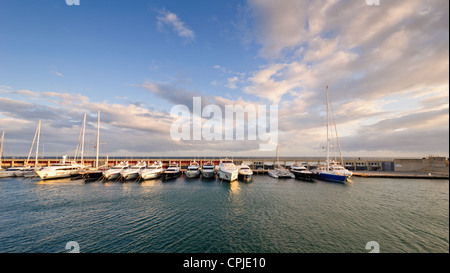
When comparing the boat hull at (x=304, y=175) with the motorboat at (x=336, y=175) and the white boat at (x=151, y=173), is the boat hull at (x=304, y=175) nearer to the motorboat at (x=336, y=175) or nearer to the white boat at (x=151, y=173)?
the motorboat at (x=336, y=175)

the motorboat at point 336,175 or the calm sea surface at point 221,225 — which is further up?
the motorboat at point 336,175

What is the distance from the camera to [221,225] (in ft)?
56.2

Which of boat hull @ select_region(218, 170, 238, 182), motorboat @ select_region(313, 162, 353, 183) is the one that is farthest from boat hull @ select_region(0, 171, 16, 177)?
motorboat @ select_region(313, 162, 353, 183)

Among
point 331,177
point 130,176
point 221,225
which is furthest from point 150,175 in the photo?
point 331,177

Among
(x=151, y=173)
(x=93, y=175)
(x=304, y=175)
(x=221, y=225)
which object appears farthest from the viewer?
(x=304, y=175)

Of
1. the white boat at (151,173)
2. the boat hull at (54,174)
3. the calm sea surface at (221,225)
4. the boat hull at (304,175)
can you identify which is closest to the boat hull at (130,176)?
the white boat at (151,173)

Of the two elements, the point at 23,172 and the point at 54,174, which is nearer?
the point at 54,174

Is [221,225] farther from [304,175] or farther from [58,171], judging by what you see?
[58,171]

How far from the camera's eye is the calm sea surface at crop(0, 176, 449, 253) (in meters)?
13.5

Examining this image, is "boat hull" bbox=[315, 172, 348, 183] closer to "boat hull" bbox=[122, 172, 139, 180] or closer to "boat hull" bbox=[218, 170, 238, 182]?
"boat hull" bbox=[218, 170, 238, 182]

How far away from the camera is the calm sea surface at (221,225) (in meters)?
13.5

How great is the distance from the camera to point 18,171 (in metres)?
55.1
